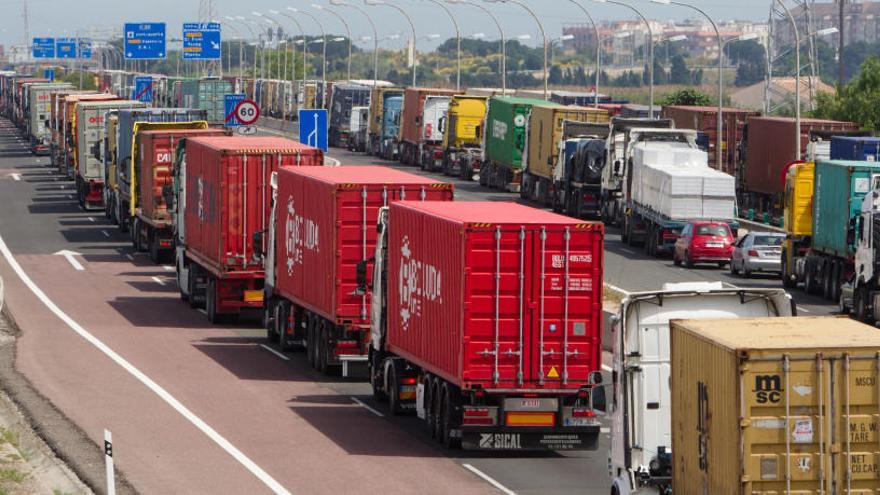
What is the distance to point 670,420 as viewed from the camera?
1848 centimetres

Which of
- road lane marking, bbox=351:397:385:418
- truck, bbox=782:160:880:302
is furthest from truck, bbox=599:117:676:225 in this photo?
road lane marking, bbox=351:397:385:418

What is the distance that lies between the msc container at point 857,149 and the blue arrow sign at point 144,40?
229 ft

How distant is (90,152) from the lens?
232 ft

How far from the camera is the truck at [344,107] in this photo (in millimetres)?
117562

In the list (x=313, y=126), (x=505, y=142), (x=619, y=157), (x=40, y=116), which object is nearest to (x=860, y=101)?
(x=505, y=142)

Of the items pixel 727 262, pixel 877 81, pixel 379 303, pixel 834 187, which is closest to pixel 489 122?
pixel 877 81

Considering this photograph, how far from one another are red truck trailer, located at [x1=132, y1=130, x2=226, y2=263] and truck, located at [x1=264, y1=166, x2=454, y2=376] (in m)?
15.7

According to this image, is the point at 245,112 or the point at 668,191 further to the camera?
the point at 668,191

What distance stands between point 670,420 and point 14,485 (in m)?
8.08

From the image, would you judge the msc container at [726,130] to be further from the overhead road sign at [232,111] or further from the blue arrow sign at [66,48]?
the blue arrow sign at [66,48]

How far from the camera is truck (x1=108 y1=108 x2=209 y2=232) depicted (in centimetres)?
5409

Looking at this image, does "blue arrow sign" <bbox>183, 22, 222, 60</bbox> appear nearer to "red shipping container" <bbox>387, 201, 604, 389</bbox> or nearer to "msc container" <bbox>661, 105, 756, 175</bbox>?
"msc container" <bbox>661, 105, 756, 175</bbox>

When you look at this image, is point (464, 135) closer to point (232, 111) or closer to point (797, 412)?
point (232, 111)

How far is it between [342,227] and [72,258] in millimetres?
23752
